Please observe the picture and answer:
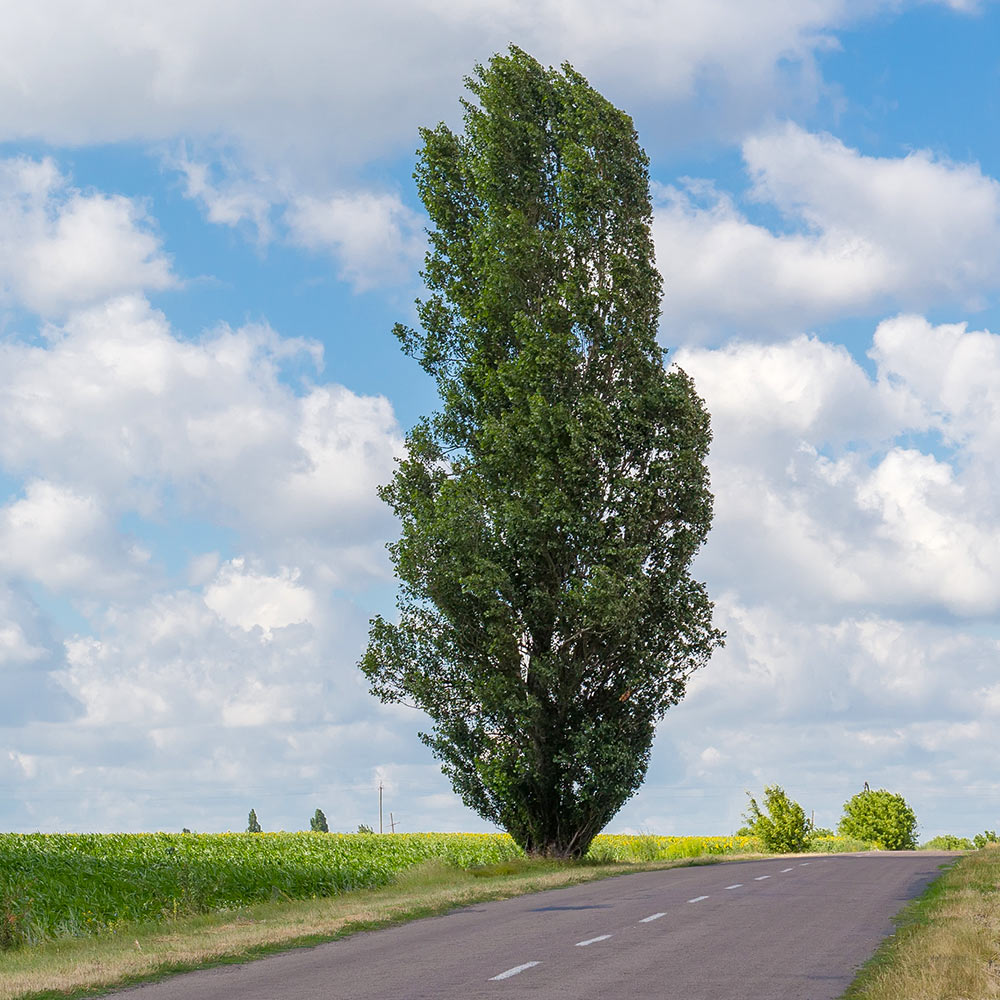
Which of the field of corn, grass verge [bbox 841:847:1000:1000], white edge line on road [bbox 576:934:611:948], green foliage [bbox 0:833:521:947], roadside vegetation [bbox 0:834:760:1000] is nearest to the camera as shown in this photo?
grass verge [bbox 841:847:1000:1000]

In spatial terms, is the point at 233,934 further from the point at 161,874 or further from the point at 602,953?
the point at 161,874

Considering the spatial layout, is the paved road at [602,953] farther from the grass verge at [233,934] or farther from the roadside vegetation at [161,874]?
the roadside vegetation at [161,874]

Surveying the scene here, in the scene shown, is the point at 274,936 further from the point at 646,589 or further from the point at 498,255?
the point at 498,255

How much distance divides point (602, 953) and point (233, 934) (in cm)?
672

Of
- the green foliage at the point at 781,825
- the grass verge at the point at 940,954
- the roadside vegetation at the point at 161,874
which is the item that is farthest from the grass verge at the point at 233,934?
the green foliage at the point at 781,825

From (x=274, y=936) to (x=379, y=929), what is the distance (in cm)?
177

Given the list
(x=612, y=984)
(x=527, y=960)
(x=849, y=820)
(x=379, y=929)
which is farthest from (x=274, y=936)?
(x=849, y=820)

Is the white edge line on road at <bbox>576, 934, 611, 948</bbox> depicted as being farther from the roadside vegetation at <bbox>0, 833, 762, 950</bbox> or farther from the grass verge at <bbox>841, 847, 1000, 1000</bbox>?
the roadside vegetation at <bbox>0, 833, 762, 950</bbox>

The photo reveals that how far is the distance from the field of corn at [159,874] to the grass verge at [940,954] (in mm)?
13196

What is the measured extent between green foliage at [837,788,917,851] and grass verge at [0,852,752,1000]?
35766 mm

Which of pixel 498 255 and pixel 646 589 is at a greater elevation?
pixel 498 255

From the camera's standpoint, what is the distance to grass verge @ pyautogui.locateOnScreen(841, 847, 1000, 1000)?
36.8 feet

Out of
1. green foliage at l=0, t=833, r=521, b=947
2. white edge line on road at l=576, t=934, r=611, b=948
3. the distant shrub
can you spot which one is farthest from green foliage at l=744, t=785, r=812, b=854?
white edge line on road at l=576, t=934, r=611, b=948

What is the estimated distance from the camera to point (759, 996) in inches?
446
